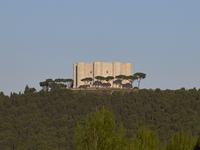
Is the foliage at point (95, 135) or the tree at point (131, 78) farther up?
the tree at point (131, 78)

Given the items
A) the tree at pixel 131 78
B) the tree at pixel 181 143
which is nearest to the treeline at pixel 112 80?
the tree at pixel 131 78

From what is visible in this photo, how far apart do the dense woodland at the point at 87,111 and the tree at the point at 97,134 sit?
108770 mm

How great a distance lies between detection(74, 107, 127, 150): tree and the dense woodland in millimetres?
108770

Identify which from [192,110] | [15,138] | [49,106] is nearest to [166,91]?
[192,110]

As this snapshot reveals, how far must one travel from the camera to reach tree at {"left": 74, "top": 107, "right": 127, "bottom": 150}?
168 ft

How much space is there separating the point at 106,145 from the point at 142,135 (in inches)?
401

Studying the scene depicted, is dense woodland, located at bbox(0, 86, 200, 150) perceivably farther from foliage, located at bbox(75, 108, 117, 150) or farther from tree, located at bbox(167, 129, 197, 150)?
foliage, located at bbox(75, 108, 117, 150)

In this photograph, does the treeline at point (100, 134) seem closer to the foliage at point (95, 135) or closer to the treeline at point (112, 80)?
the foliage at point (95, 135)

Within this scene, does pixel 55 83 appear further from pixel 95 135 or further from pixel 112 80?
pixel 95 135

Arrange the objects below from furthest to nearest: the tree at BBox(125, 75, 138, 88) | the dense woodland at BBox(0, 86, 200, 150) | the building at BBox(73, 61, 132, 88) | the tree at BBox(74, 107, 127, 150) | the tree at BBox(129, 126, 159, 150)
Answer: the building at BBox(73, 61, 132, 88) < the tree at BBox(125, 75, 138, 88) < the dense woodland at BBox(0, 86, 200, 150) < the tree at BBox(129, 126, 159, 150) < the tree at BBox(74, 107, 127, 150)

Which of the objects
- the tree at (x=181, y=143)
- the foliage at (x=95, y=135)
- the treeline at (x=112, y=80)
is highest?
the treeline at (x=112, y=80)

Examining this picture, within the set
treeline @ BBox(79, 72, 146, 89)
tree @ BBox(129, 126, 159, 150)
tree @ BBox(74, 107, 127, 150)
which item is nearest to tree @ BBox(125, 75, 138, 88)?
treeline @ BBox(79, 72, 146, 89)

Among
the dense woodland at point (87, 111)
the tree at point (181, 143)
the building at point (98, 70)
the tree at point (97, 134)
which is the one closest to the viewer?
the tree at point (97, 134)

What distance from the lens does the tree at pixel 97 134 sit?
51.2 meters
